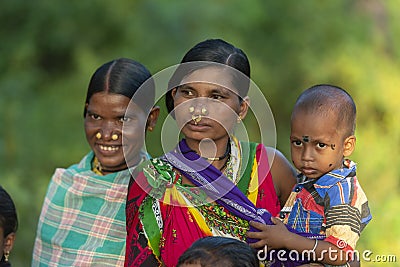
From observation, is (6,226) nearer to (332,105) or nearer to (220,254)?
(220,254)

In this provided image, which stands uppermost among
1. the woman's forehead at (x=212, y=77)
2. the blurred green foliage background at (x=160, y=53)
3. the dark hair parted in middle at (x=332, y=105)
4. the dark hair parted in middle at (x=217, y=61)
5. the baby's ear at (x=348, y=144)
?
the blurred green foliage background at (x=160, y=53)

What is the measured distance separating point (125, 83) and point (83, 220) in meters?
0.66

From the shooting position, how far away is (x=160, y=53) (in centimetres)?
689

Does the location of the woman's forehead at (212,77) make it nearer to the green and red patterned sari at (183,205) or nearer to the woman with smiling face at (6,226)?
the green and red patterned sari at (183,205)

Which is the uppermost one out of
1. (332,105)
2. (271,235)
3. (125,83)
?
(125,83)

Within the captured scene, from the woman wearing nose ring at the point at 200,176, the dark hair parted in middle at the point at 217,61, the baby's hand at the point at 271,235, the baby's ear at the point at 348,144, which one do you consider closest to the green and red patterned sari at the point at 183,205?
the woman wearing nose ring at the point at 200,176

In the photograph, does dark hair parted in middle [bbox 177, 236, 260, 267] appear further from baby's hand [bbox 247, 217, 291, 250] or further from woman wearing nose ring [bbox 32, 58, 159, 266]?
woman wearing nose ring [bbox 32, 58, 159, 266]

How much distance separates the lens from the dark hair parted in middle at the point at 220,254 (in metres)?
2.34

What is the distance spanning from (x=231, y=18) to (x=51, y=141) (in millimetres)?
2091

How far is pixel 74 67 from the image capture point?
24.5 ft

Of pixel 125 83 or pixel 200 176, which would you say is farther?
pixel 125 83

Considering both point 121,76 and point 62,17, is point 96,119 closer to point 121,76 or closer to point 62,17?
point 121,76

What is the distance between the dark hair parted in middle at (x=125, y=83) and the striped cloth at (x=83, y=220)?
13.7 inches

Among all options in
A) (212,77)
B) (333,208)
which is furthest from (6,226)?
(333,208)
